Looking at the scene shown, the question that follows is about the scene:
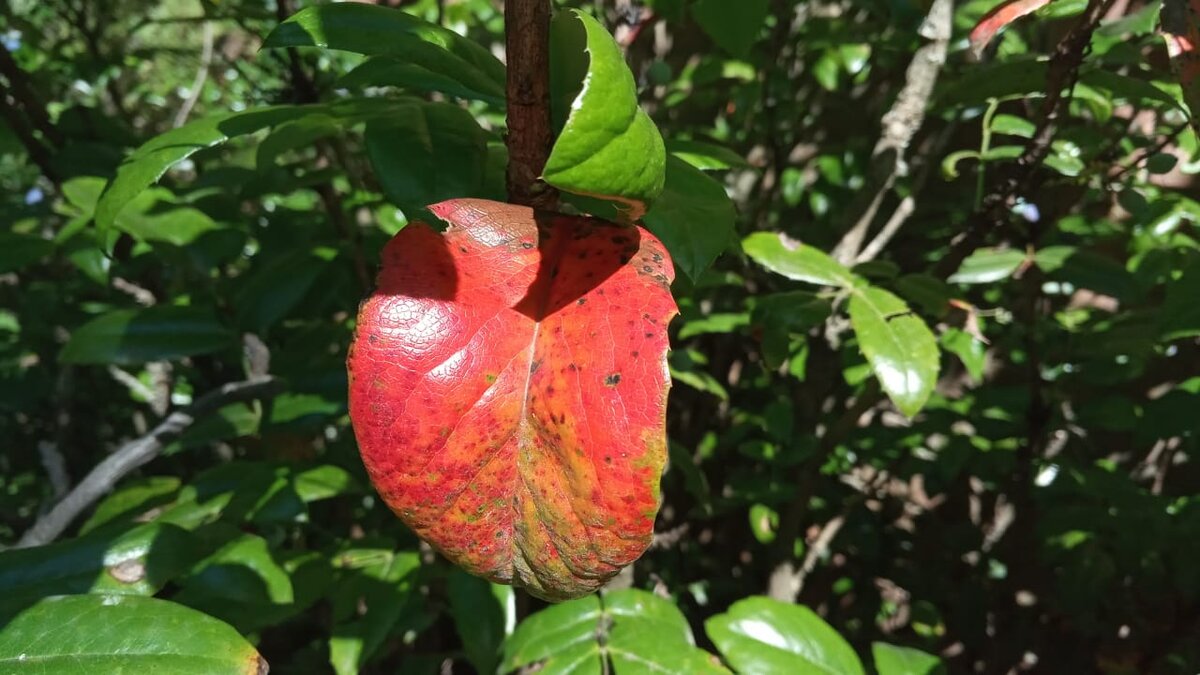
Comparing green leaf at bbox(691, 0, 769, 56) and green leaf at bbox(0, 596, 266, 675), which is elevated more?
green leaf at bbox(691, 0, 769, 56)

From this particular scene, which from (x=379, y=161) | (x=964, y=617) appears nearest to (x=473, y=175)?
(x=379, y=161)

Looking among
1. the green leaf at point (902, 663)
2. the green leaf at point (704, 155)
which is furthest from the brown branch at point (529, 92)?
the green leaf at point (902, 663)

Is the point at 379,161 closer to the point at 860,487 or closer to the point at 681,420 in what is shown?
the point at 681,420

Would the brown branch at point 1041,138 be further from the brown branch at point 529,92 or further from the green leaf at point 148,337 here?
the green leaf at point 148,337

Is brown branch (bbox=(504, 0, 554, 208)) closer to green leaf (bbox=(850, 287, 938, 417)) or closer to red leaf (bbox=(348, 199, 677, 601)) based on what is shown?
red leaf (bbox=(348, 199, 677, 601))

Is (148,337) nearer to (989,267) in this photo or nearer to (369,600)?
(369,600)

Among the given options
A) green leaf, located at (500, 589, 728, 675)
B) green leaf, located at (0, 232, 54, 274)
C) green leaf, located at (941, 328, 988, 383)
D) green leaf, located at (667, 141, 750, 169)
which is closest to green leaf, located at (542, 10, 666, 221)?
green leaf, located at (667, 141, 750, 169)

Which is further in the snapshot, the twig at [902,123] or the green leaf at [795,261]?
the twig at [902,123]
